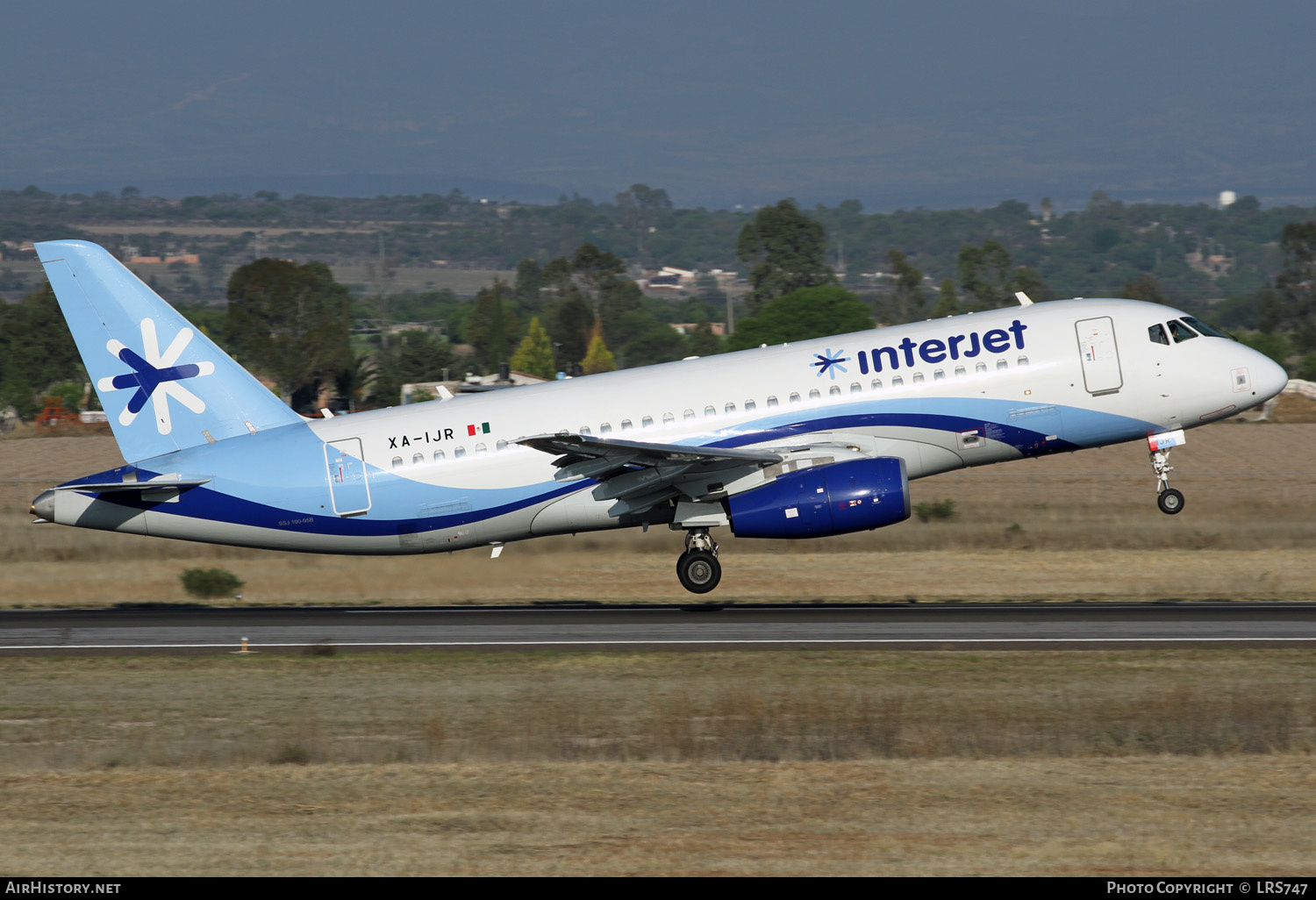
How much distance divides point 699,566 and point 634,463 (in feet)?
9.68

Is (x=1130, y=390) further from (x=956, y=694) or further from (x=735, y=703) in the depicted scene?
(x=735, y=703)

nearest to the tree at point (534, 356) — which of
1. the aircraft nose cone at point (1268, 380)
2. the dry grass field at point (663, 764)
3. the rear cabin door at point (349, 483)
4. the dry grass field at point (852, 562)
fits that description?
the dry grass field at point (852, 562)

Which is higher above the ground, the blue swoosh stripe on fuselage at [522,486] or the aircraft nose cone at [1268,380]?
the aircraft nose cone at [1268,380]

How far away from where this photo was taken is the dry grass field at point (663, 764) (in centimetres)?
1423

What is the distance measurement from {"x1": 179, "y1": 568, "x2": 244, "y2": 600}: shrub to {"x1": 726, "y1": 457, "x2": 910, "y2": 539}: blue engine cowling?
42.2ft

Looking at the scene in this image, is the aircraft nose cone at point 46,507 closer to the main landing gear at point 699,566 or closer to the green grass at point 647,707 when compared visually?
the green grass at point 647,707

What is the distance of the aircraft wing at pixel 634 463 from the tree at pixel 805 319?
285 feet

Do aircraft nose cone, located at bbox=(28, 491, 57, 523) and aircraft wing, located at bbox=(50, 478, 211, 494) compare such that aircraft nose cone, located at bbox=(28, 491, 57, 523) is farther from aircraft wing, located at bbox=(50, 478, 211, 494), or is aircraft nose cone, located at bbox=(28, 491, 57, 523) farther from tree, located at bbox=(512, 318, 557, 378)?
tree, located at bbox=(512, 318, 557, 378)

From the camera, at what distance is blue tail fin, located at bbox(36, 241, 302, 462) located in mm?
29188

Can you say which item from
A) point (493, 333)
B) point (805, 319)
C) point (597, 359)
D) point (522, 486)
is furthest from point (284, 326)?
point (522, 486)

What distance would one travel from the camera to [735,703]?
20234mm

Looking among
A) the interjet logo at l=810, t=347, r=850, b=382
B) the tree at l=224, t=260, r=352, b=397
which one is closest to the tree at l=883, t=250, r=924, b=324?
the tree at l=224, t=260, r=352, b=397

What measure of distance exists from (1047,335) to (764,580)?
963 cm

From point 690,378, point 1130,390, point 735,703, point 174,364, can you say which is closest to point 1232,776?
point 735,703
